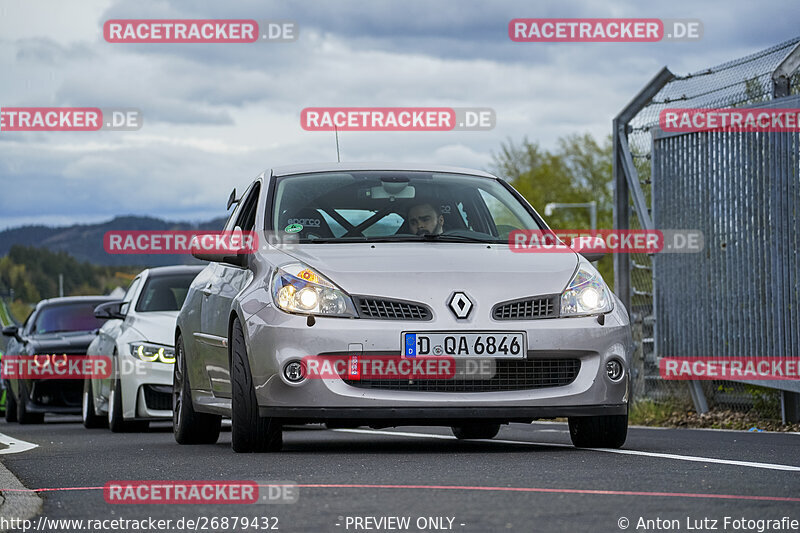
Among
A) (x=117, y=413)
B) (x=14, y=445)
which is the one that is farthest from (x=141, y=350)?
(x=14, y=445)

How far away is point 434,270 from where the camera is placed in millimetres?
8398

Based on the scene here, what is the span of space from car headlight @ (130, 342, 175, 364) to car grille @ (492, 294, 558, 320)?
21.2ft

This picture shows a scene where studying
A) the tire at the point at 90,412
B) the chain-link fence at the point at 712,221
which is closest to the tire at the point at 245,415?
the chain-link fence at the point at 712,221

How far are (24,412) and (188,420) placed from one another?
933cm

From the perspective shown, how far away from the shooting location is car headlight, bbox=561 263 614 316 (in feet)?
27.8

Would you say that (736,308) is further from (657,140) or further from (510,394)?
(510,394)

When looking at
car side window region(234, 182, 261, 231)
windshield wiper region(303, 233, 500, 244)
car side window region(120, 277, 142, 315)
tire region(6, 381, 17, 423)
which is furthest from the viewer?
tire region(6, 381, 17, 423)

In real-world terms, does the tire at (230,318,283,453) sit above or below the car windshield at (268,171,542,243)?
below

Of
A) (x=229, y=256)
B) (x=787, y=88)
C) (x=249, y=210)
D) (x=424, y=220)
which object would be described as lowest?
(x=229, y=256)

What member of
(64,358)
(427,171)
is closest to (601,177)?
(64,358)

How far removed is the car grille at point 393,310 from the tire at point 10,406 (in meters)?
13.4

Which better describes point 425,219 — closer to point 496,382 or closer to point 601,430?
point 496,382

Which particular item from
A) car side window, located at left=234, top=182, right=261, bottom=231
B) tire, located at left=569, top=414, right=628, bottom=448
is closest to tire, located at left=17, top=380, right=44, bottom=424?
car side window, located at left=234, top=182, right=261, bottom=231

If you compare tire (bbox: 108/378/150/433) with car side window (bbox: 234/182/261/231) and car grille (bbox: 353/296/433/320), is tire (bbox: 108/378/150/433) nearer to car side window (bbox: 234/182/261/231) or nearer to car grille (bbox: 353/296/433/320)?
car side window (bbox: 234/182/261/231)
